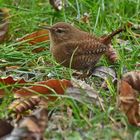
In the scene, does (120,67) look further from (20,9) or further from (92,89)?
(20,9)

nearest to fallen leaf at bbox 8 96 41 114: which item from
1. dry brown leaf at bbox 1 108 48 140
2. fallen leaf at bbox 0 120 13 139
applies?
fallen leaf at bbox 0 120 13 139

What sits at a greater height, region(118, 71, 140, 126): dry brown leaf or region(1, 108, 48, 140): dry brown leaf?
region(1, 108, 48, 140): dry brown leaf

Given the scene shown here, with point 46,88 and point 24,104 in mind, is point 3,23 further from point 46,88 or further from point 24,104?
point 24,104

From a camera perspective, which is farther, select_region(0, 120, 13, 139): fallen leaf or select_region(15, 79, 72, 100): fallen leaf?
select_region(15, 79, 72, 100): fallen leaf

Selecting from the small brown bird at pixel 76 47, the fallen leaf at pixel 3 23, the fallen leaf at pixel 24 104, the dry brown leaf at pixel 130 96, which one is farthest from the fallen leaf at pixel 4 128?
the fallen leaf at pixel 3 23

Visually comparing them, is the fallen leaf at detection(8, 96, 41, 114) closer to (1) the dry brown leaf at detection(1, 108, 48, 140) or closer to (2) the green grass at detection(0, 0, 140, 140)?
(2) the green grass at detection(0, 0, 140, 140)

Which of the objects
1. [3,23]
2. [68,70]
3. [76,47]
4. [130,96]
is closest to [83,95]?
[130,96]

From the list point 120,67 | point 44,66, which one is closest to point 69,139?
point 120,67
